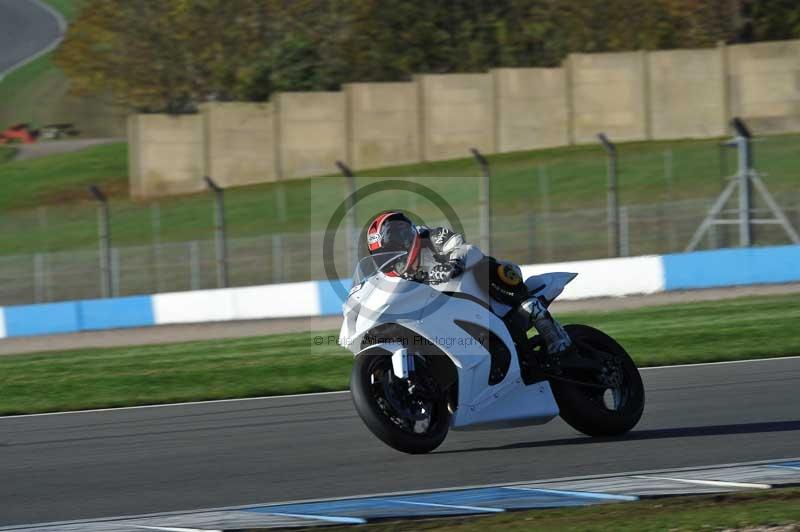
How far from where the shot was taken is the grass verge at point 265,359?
13.1 m

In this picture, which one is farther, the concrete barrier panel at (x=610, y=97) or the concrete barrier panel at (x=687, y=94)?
the concrete barrier panel at (x=610, y=97)

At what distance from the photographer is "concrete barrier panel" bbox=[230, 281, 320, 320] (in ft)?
72.2

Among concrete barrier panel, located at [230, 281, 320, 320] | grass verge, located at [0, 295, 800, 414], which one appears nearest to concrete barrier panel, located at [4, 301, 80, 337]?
concrete barrier panel, located at [230, 281, 320, 320]

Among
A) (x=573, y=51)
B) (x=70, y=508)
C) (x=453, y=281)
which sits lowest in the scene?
(x=70, y=508)

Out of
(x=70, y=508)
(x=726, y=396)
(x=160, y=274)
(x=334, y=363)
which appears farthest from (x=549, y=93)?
(x=70, y=508)

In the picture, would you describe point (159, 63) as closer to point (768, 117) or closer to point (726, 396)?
point (768, 117)

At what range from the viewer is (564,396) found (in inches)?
340

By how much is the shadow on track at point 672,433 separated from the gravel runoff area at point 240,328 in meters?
10.2

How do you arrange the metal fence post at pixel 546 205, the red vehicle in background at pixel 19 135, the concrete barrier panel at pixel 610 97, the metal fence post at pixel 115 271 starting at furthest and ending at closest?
1. the red vehicle in background at pixel 19 135
2. the concrete barrier panel at pixel 610 97
3. the metal fence post at pixel 115 271
4. the metal fence post at pixel 546 205

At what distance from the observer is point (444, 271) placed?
8.25 m

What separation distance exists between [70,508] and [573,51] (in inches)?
1554

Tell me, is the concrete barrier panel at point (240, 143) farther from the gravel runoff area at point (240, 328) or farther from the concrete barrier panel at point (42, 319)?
the gravel runoff area at point (240, 328)

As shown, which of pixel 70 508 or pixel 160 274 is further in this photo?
pixel 160 274

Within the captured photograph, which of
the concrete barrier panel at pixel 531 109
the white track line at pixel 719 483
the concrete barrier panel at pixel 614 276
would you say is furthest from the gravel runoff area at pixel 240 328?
the concrete barrier panel at pixel 531 109
